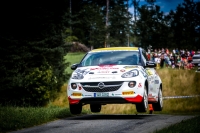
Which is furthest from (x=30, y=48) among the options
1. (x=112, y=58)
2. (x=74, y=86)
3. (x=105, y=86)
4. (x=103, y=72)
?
(x=105, y=86)

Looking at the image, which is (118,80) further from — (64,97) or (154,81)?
(64,97)

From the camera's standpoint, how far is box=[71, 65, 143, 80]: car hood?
11281mm

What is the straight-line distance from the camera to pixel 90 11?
68438mm

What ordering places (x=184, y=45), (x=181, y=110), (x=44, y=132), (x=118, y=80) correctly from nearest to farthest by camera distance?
1. (x=44, y=132)
2. (x=118, y=80)
3. (x=181, y=110)
4. (x=184, y=45)

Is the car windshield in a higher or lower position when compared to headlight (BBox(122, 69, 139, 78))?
higher

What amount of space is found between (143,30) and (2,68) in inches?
1901

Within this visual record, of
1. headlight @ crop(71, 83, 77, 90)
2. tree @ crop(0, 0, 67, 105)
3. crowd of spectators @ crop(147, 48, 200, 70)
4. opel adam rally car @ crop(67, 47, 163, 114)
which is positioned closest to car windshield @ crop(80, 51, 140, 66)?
opel adam rally car @ crop(67, 47, 163, 114)

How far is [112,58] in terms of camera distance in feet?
41.4

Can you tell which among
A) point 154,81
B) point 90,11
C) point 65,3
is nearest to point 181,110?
point 65,3

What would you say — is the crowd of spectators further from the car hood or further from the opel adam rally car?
the car hood

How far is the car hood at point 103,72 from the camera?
11.3 m

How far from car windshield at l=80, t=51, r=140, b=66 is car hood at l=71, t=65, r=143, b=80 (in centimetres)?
54

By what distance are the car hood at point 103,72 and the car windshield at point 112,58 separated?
0.54 meters

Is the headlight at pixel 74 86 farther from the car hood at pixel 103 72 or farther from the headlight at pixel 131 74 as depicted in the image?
the headlight at pixel 131 74
